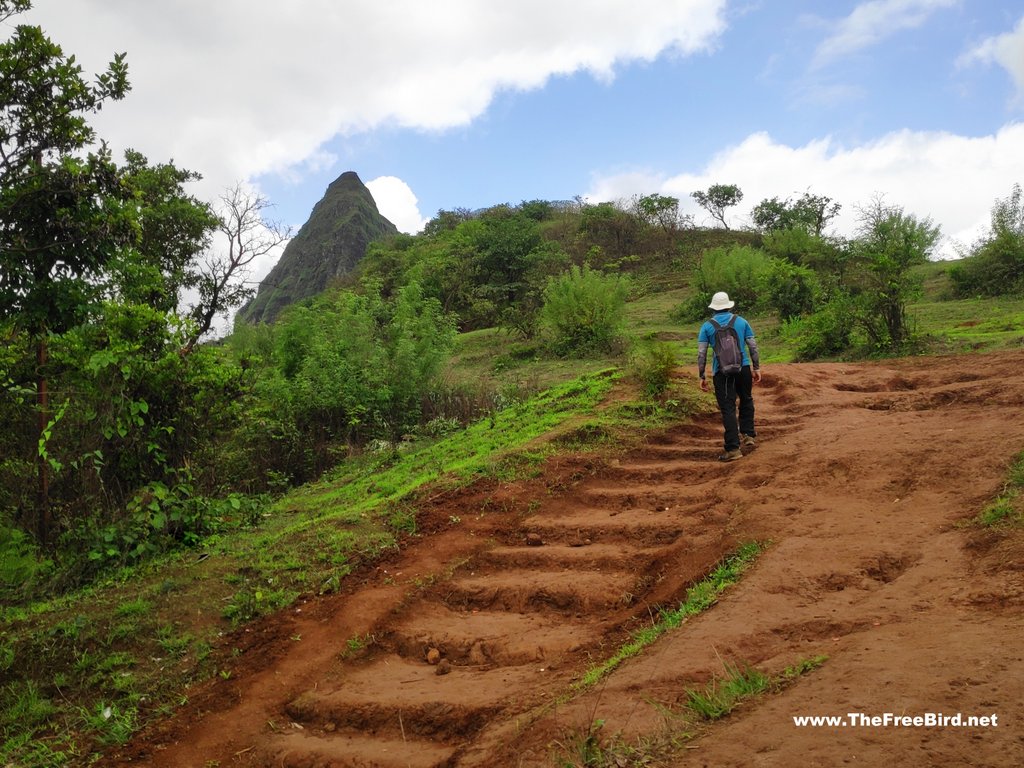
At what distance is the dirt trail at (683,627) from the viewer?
8.89 ft

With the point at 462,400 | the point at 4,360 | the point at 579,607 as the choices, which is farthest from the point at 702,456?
the point at 4,360

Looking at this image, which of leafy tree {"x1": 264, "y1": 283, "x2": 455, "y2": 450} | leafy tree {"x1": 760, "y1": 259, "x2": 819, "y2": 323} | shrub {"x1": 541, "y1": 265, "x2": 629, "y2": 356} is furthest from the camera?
leafy tree {"x1": 760, "y1": 259, "x2": 819, "y2": 323}

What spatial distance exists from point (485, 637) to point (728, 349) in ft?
12.8

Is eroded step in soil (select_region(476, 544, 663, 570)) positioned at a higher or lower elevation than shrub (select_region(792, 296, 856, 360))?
lower

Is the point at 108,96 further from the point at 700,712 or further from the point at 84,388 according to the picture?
the point at 700,712

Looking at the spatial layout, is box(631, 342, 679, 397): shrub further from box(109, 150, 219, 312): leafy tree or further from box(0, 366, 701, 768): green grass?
box(109, 150, 219, 312): leafy tree

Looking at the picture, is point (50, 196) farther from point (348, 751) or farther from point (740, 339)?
point (740, 339)

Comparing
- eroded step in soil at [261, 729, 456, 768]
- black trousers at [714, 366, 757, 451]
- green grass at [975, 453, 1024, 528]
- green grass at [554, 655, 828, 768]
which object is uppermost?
black trousers at [714, 366, 757, 451]

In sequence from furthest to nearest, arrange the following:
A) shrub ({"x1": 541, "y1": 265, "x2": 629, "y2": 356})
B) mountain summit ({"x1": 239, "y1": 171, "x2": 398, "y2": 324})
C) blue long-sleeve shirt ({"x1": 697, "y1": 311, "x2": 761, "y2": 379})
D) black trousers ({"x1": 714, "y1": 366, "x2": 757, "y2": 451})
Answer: mountain summit ({"x1": 239, "y1": 171, "x2": 398, "y2": 324}) → shrub ({"x1": 541, "y1": 265, "x2": 629, "y2": 356}) → blue long-sleeve shirt ({"x1": 697, "y1": 311, "x2": 761, "y2": 379}) → black trousers ({"x1": 714, "y1": 366, "x2": 757, "y2": 451})

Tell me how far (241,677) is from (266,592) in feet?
3.23

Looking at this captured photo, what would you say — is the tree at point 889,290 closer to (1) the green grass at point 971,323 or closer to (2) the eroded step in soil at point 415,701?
(1) the green grass at point 971,323

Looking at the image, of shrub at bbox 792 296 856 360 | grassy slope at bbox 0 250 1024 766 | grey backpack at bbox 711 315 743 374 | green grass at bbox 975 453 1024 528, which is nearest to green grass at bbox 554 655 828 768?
green grass at bbox 975 453 1024 528

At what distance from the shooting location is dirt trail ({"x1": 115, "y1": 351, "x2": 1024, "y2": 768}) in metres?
2.71

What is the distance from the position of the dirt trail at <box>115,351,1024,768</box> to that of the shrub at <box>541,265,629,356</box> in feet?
32.1
